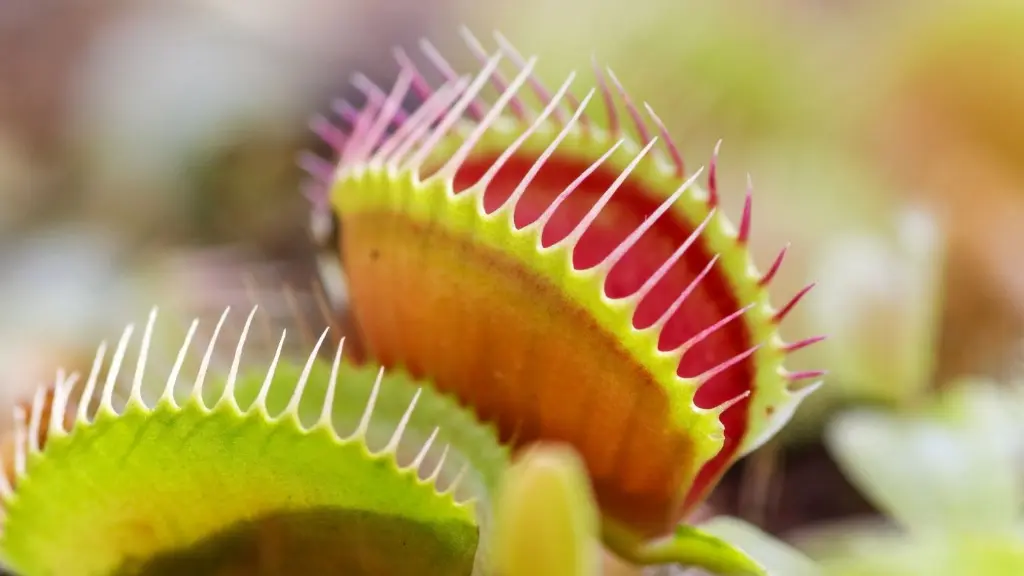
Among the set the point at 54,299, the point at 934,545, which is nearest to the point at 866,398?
the point at 934,545

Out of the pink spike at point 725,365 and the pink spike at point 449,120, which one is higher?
the pink spike at point 449,120

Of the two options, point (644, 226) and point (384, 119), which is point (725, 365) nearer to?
point (644, 226)

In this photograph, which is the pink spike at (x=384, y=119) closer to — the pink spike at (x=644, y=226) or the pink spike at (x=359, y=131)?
the pink spike at (x=359, y=131)

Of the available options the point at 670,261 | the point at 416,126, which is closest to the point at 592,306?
the point at 670,261

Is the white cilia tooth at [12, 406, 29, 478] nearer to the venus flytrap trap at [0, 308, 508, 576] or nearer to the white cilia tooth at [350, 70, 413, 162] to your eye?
the venus flytrap trap at [0, 308, 508, 576]

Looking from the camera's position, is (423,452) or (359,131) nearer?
(423,452)

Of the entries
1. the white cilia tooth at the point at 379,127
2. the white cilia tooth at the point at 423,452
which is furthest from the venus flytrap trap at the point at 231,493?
the white cilia tooth at the point at 379,127

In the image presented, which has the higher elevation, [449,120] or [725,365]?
[449,120]

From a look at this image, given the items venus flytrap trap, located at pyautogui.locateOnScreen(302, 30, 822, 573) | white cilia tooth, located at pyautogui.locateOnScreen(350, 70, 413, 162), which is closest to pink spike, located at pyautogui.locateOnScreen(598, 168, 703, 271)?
venus flytrap trap, located at pyautogui.locateOnScreen(302, 30, 822, 573)
